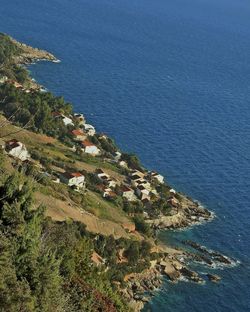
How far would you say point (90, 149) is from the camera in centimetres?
9250

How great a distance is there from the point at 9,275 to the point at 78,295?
623 cm

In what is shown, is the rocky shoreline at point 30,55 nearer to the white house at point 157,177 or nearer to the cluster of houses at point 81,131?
the cluster of houses at point 81,131

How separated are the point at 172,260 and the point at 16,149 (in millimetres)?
25030

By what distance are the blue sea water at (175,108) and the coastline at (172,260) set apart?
4.64 feet

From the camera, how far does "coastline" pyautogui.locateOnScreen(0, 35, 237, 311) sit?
58.9m

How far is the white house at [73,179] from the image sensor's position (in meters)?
74.6

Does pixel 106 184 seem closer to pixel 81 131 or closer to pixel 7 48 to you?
pixel 81 131

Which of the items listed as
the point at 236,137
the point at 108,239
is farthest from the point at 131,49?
the point at 108,239

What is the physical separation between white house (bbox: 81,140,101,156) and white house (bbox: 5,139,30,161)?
15645 millimetres

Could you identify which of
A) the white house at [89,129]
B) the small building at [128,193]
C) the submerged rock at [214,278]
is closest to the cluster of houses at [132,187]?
the small building at [128,193]

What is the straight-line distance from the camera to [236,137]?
382 ft

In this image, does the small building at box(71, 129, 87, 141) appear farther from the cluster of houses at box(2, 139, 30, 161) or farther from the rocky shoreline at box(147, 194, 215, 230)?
the rocky shoreline at box(147, 194, 215, 230)

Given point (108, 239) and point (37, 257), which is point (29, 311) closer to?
point (37, 257)

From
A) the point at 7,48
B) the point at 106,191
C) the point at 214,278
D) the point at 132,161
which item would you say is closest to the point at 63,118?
the point at 132,161
